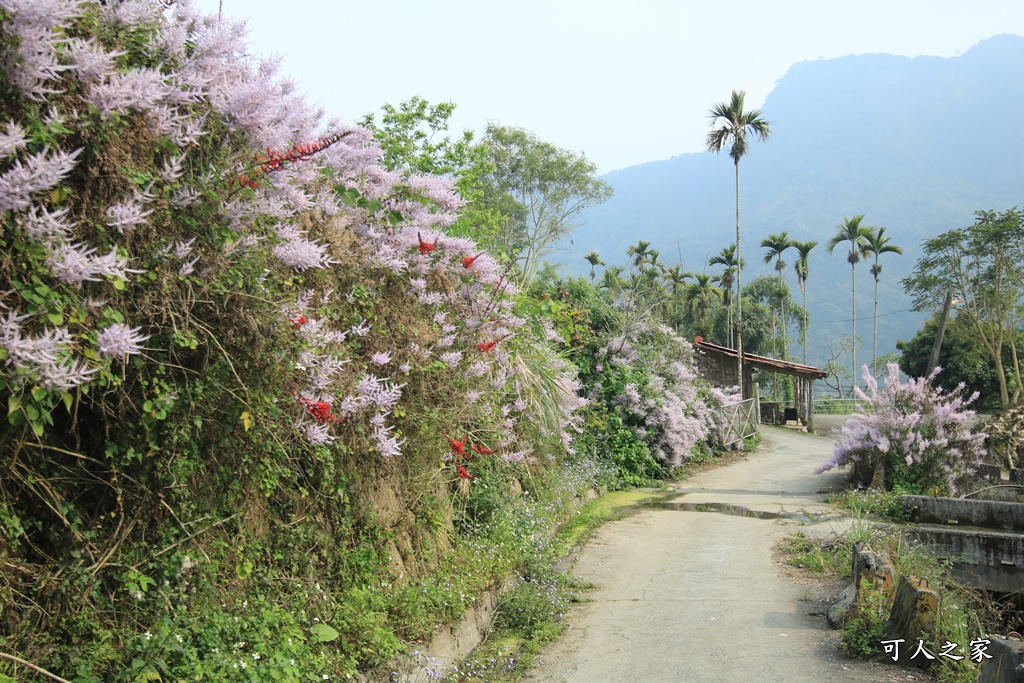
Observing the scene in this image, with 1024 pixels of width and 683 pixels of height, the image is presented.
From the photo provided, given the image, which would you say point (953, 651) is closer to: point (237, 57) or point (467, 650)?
point (467, 650)

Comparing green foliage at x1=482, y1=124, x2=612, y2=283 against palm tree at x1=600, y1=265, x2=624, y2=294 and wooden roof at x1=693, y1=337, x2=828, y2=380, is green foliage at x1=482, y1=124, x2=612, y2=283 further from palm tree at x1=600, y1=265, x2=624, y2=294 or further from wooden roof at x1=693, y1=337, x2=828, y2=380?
palm tree at x1=600, y1=265, x2=624, y2=294

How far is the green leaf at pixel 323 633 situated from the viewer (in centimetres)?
419

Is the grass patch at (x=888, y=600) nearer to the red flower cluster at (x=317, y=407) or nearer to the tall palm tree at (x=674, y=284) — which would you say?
the red flower cluster at (x=317, y=407)

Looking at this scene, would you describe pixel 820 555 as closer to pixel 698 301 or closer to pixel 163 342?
pixel 163 342

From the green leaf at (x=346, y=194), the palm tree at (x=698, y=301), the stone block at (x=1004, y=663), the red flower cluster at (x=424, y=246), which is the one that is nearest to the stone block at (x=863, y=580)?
the stone block at (x=1004, y=663)

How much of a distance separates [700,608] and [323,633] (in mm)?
3985

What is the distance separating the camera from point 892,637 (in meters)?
5.70

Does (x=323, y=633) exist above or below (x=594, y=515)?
above

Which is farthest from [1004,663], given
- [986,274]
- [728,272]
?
[728,272]

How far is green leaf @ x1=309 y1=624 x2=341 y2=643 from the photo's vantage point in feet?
13.7

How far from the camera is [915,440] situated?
44.1 feet

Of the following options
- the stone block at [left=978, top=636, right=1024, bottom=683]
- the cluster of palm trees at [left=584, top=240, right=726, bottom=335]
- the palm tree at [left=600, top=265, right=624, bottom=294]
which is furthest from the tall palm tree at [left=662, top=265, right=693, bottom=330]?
→ the stone block at [left=978, top=636, right=1024, bottom=683]

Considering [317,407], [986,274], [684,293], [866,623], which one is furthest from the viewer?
[684,293]

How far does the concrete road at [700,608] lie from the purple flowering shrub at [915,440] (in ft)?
6.96
